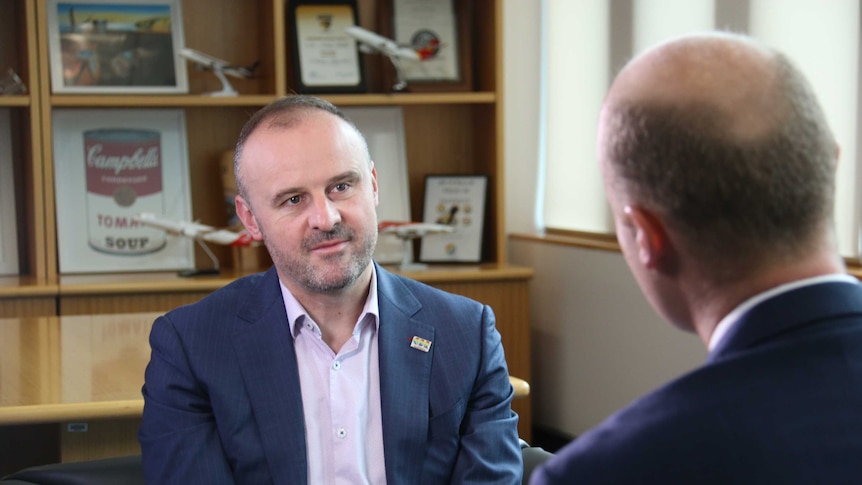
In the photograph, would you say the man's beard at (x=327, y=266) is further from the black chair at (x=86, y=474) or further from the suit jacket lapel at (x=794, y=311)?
the suit jacket lapel at (x=794, y=311)

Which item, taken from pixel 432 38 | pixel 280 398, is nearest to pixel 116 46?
pixel 432 38

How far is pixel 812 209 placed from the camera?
0.79 metres

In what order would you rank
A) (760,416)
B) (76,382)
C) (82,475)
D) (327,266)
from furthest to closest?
(76,382), (327,266), (82,475), (760,416)

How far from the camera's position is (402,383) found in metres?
1.60

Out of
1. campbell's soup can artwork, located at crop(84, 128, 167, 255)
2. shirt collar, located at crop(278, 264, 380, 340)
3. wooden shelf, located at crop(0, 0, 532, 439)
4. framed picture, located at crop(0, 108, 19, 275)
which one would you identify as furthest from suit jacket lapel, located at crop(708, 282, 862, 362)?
framed picture, located at crop(0, 108, 19, 275)

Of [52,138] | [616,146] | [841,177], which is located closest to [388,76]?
[52,138]

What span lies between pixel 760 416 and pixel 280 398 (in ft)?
3.16

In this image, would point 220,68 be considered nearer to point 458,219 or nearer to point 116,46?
point 116,46

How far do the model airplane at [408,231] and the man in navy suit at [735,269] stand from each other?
296cm

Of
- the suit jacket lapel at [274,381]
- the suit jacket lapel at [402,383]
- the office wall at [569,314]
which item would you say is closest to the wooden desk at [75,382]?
the suit jacket lapel at [274,381]

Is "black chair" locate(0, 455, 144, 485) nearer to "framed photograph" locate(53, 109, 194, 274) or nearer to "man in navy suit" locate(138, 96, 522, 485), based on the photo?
"man in navy suit" locate(138, 96, 522, 485)

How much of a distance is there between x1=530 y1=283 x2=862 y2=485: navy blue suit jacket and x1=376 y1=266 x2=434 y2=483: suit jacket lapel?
0.80 meters

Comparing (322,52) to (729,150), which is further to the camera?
(322,52)

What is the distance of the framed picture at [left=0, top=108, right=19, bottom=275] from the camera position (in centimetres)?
388
